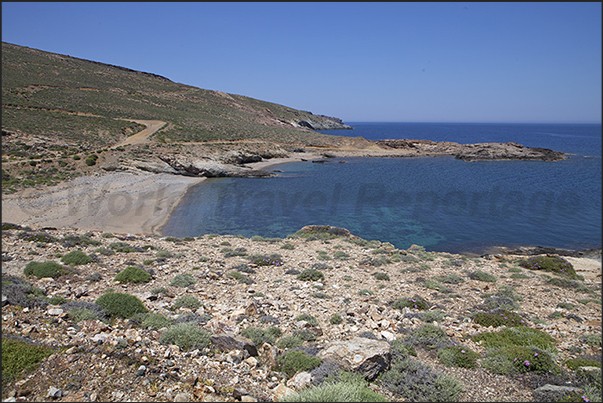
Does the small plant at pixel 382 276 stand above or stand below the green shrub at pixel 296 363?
below

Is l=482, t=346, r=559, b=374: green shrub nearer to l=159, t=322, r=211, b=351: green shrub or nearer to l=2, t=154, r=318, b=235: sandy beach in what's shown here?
l=159, t=322, r=211, b=351: green shrub

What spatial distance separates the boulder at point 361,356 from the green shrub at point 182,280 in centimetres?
569

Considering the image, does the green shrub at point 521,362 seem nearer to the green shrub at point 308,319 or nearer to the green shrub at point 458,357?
the green shrub at point 458,357

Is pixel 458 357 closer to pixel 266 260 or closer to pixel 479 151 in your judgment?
pixel 266 260

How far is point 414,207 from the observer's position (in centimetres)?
3172

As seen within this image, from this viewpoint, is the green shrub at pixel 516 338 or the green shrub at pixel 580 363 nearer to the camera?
the green shrub at pixel 580 363

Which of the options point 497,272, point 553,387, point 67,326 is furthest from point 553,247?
point 67,326

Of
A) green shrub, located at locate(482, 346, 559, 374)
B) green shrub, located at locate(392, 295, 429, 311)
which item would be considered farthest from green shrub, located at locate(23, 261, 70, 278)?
green shrub, located at locate(482, 346, 559, 374)

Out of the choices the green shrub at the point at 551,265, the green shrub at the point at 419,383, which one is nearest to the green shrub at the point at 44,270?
the green shrub at the point at 419,383

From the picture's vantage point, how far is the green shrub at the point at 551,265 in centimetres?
1409

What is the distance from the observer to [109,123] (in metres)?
50.8

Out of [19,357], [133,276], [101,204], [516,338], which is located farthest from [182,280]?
[101,204]

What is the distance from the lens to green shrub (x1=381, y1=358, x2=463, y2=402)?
5.14 m

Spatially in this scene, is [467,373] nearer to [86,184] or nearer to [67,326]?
[67,326]
